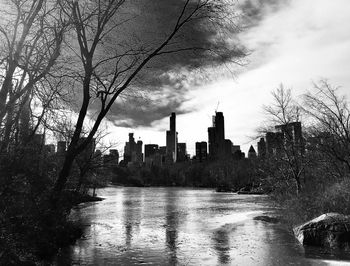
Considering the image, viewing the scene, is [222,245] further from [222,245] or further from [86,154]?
[86,154]

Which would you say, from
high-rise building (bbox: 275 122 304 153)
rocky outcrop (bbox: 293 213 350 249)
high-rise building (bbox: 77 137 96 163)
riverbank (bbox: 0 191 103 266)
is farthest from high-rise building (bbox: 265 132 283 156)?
riverbank (bbox: 0 191 103 266)

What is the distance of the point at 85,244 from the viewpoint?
781 inches

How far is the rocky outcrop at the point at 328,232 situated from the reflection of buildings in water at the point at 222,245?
13.8 feet

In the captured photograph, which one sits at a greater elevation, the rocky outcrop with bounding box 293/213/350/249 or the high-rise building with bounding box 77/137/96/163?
the high-rise building with bounding box 77/137/96/163

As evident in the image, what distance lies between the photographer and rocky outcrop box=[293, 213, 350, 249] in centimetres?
1727

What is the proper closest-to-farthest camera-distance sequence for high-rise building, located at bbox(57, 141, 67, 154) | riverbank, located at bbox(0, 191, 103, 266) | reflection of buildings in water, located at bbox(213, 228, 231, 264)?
riverbank, located at bbox(0, 191, 103, 266) < reflection of buildings in water, located at bbox(213, 228, 231, 264) < high-rise building, located at bbox(57, 141, 67, 154)

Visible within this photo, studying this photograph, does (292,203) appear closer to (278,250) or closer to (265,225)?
(265,225)

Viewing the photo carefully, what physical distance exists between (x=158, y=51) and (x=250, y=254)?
11.0 m

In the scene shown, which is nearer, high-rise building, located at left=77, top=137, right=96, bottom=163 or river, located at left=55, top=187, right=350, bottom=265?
river, located at left=55, top=187, right=350, bottom=265

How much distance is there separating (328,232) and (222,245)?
5485mm

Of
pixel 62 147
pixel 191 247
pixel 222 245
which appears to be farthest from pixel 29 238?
pixel 62 147

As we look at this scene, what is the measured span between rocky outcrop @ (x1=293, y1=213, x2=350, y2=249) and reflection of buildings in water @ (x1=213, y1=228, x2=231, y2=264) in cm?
421

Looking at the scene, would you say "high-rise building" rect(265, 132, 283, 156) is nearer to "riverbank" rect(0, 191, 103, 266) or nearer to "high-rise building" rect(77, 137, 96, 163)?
"high-rise building" rect(77, 137, 96, 163)

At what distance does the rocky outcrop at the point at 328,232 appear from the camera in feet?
56.6
